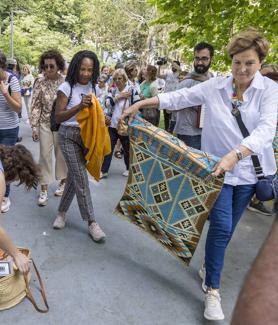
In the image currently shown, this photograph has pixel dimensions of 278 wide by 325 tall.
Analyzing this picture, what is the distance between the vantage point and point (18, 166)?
2465 mm

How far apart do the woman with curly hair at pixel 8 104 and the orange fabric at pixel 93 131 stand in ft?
3.13

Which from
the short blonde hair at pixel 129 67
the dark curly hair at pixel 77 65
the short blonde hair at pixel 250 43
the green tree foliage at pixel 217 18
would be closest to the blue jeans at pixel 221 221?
the short blonde hair at pixel 250 43

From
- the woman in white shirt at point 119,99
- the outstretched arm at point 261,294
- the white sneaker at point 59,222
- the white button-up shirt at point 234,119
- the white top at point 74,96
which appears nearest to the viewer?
the outstretched arm at point 261,294

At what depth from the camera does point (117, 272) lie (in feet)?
9.99

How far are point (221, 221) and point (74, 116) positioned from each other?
5.36 ft

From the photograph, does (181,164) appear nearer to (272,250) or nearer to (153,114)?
(272,250)

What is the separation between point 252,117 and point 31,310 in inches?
76.0

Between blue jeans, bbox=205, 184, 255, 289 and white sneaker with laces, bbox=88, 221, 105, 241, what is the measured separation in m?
1.18

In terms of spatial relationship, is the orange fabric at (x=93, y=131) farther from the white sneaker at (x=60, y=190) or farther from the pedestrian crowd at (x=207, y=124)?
the white sneaker at (x=60, y=190)

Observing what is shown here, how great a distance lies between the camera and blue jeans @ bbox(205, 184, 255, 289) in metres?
2.49

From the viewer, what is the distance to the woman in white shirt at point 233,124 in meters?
2.33

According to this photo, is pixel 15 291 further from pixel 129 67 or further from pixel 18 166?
pixel 129 67

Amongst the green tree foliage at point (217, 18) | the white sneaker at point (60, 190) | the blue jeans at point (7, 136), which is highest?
the green tree foliage at point (217, 18)

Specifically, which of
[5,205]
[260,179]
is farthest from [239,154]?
[5,205]
